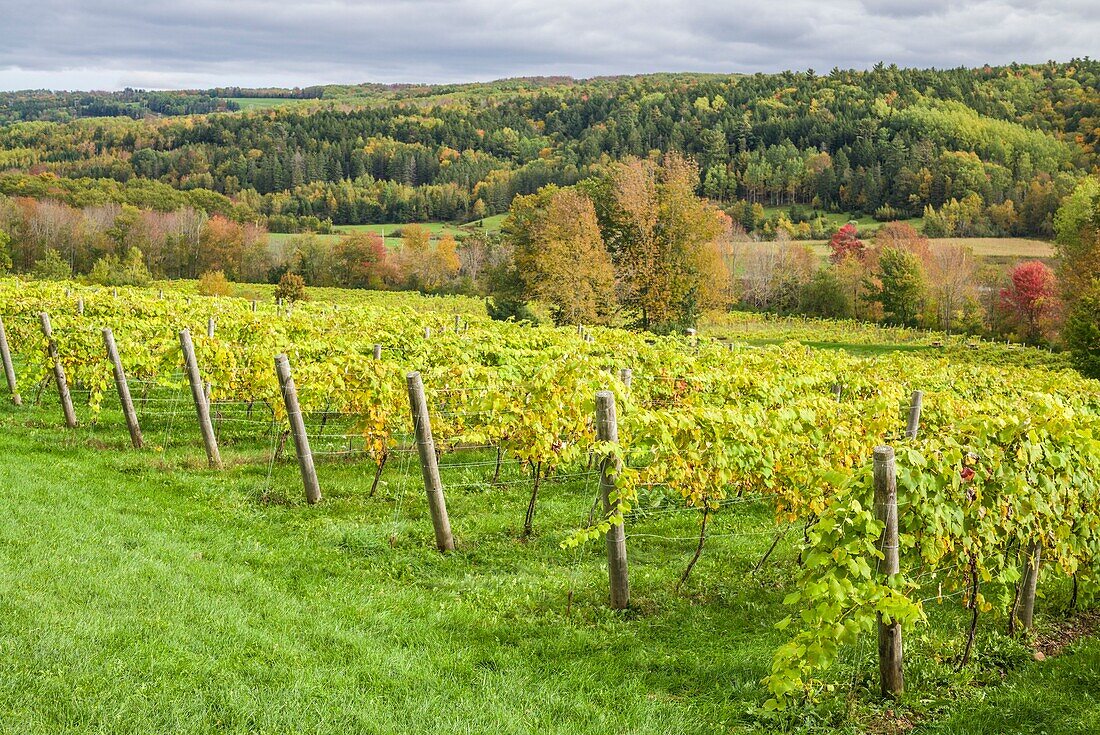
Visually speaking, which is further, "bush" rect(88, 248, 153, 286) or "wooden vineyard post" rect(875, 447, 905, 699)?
"bush" rect(88, 248, 153, 286)

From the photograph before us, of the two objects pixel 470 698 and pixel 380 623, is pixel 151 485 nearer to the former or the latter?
pixel 380 623

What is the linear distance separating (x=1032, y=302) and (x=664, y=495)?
52094 millimetres

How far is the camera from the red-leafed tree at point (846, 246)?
232ft

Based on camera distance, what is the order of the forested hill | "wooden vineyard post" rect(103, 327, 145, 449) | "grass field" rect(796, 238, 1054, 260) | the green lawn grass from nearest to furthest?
1. the green lawn grass
2. "wooden vineyard post" rect(103, 327, 145, 449)
3. "grass field" rect(796, 238, 1054, 260)
4. the forested hill

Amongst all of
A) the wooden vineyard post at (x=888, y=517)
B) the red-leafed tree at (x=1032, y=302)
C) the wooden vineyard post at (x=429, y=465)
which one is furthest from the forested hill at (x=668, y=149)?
the wooden vineyard post at (x=888, y=517)

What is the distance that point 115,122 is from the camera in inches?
5955

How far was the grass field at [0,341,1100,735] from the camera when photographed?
15.4 ft

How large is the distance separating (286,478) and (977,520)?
26.3 feet

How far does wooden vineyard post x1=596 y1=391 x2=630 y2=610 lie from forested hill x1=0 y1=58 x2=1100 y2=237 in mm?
96224

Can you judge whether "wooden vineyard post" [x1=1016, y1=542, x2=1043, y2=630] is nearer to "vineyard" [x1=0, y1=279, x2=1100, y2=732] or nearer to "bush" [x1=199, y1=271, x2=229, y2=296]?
"vineyard" [x1=0, y1=279, x2=1100, y2=732]

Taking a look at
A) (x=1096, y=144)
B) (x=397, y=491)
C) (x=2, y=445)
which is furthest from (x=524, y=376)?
(x=1096, y=144)

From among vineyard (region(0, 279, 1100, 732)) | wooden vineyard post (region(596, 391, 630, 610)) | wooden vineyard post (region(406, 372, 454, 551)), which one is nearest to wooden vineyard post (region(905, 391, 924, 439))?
vineyard (region(0, 279, 1100, 732))

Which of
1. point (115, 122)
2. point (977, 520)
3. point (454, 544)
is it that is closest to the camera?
point (977, 520)

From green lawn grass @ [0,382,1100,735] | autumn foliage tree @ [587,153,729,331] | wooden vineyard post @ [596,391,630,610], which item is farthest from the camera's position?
autumn foliage tree @ [587,153,729,331]
